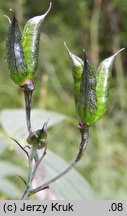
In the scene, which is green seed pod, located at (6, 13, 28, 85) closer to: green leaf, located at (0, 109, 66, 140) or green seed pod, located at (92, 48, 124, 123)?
green seed pod, located at (92, 48, 124, 123)

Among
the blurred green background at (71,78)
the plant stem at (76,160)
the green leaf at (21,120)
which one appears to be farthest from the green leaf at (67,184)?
the blurred green background at (71,78)

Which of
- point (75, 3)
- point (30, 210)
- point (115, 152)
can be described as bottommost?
point (30, 210)

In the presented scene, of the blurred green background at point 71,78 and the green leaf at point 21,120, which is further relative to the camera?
the blurred green background at point 71,78

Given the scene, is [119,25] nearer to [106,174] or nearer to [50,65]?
[50,65]

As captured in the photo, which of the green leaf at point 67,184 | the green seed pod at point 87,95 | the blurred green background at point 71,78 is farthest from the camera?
the blurred green background at point 71,78

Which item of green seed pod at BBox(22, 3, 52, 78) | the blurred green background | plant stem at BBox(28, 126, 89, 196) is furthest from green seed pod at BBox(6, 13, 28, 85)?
the blurred green background

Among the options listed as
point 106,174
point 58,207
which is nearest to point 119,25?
point 106,174

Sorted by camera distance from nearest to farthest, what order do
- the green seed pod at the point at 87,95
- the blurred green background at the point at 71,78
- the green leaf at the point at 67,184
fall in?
the green seed pod at the point at 87,95 < the green leaf at the point at 67,184 < the blurred green background at the point at 71,78

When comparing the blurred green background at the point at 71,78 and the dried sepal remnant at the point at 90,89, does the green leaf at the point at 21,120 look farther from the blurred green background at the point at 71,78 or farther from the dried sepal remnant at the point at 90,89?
the blurred green background at the point at 71,78
